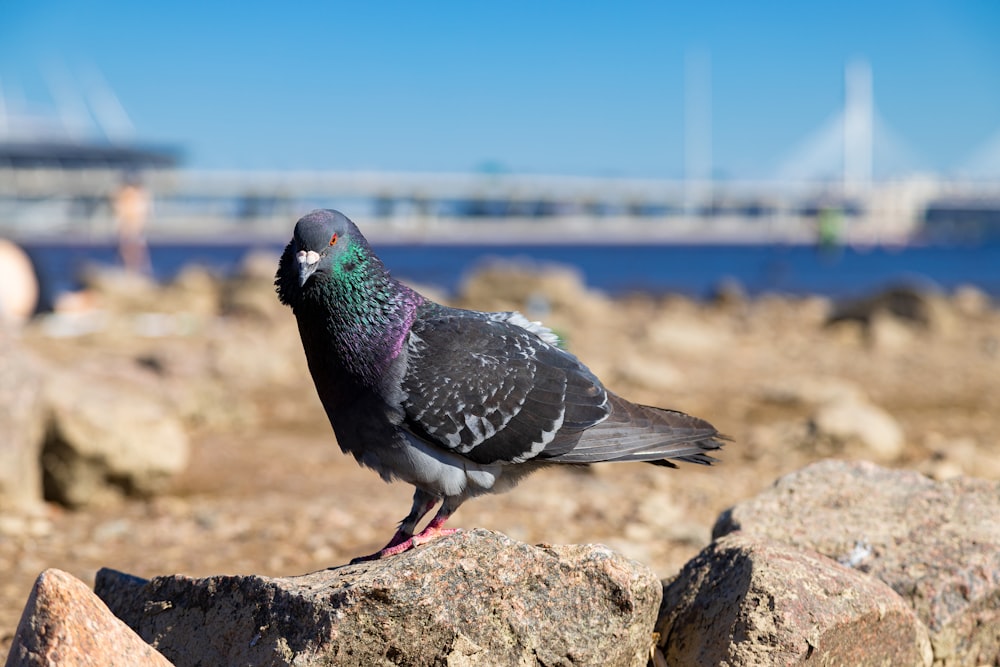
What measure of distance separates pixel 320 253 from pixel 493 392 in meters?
0.75

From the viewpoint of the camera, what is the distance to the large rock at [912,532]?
3.44 metres

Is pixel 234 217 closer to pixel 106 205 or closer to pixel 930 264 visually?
pixel 106 205

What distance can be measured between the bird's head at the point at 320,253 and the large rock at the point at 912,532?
67.9 inches

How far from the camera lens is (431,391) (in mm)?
3424

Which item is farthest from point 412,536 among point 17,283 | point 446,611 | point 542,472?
point 17,283

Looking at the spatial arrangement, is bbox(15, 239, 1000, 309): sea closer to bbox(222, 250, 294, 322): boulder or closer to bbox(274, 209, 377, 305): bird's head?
bbox(222, 250, 294, 322): boulder

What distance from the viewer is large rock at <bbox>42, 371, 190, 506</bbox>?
6.34 metres

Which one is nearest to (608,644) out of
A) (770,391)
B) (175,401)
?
(175,401)

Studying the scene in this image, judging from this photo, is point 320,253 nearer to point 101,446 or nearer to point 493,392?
point 493,392

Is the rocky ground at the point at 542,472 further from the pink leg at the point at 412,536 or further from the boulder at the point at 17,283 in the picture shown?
the pink leg at the point at 412,536

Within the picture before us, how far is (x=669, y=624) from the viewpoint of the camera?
3418 millimetres

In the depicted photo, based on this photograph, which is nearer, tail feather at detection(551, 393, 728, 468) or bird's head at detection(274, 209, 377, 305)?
bird's head at detection(274, 209, 377, 305)

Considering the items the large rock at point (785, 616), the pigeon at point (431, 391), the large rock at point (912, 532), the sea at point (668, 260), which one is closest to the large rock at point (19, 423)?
the pigeon at point (431, 391)

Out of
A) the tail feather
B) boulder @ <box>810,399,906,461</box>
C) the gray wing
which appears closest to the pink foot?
the gray wing
